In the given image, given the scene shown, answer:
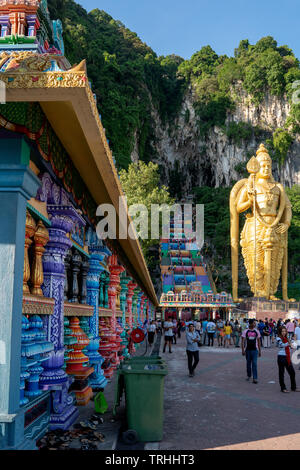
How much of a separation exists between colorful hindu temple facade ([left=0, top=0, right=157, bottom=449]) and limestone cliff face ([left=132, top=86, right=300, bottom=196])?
154 feet

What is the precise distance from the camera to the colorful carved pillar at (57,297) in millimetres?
4324

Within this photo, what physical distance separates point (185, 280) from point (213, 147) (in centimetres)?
2780

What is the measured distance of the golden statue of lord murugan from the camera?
31688 mm

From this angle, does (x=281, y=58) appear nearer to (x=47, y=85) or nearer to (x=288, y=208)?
(x=288, y=208)

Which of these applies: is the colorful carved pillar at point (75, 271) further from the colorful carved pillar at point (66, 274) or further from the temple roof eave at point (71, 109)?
the temple roof eave at point (71, 109)

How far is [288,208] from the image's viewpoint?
32.8 metres

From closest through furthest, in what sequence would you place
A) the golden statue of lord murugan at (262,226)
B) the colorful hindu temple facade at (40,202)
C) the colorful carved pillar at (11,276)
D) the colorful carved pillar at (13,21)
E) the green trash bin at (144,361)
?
1. the colorful hindu temple facade at (40,202)
2. the colorful carved pillar at (11,276)
3. the colorful carved pillar at (13,21)
4. the green trash bin at (144,361)
5. the golden statue of lord murugan at (262,226)

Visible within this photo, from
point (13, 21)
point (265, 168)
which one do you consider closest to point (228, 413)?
point (13, 21)

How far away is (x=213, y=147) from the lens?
5956cm

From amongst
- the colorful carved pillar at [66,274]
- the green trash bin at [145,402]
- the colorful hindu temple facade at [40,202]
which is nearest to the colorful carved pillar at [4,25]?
the colorful hindu temple facade at [40,202]

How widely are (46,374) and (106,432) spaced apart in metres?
0.95

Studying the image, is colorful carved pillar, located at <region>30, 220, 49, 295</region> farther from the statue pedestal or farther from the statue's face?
the statue's face

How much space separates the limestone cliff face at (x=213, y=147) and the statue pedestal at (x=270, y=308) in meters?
27.4

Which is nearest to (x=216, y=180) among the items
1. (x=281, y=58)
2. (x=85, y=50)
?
(x=281, y=58)
